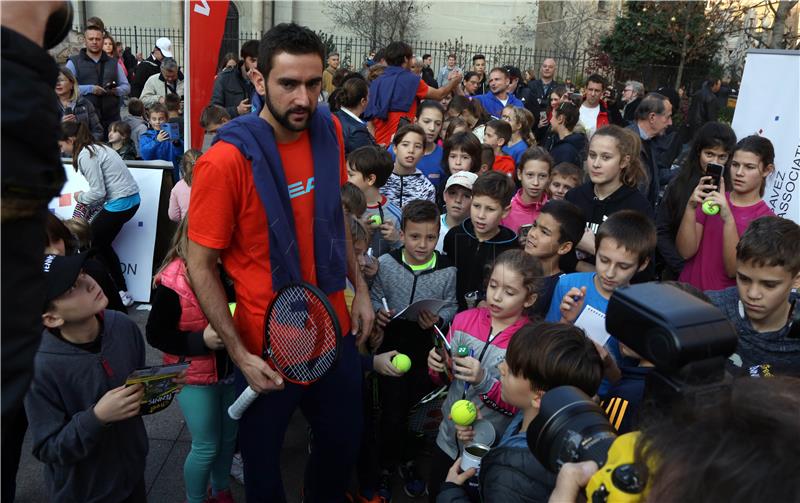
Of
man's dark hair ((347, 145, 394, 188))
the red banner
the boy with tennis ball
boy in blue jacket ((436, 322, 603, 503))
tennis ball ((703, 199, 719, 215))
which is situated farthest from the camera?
the red banner

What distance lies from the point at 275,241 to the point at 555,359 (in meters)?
1.13

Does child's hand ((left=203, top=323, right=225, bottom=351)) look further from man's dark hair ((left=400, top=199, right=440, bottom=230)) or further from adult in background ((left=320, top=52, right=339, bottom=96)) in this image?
adult in background ((left=320, top=52, right=339, bottom=96))

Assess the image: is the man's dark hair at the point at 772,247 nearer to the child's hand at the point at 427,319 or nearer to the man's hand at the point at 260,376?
the child's hand at the point at 427,319

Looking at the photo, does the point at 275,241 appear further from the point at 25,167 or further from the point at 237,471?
the point at 237,471

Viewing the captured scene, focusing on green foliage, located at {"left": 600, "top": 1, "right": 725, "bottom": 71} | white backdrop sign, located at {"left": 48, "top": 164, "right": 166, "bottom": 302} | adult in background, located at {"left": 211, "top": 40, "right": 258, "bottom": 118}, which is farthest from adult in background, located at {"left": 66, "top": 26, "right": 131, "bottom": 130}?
green foliage, located at {"left": 600, "top": 1, "right": 725, "bottom": 71}

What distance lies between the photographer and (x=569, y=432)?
4.97 feet

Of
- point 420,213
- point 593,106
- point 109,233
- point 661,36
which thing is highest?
point 661,36

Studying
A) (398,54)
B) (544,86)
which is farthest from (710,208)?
(544,86)

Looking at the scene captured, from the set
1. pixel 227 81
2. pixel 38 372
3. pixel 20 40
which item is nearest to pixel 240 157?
pixel 38 372

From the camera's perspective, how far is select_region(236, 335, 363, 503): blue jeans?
106 inches

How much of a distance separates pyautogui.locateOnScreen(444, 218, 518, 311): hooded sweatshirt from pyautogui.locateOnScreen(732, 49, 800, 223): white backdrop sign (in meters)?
2.95

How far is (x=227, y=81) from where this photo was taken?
26.3 feet

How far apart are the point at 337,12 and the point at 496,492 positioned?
28.5 metres

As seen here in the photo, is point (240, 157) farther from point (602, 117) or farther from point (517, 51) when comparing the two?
point (517, 51)
